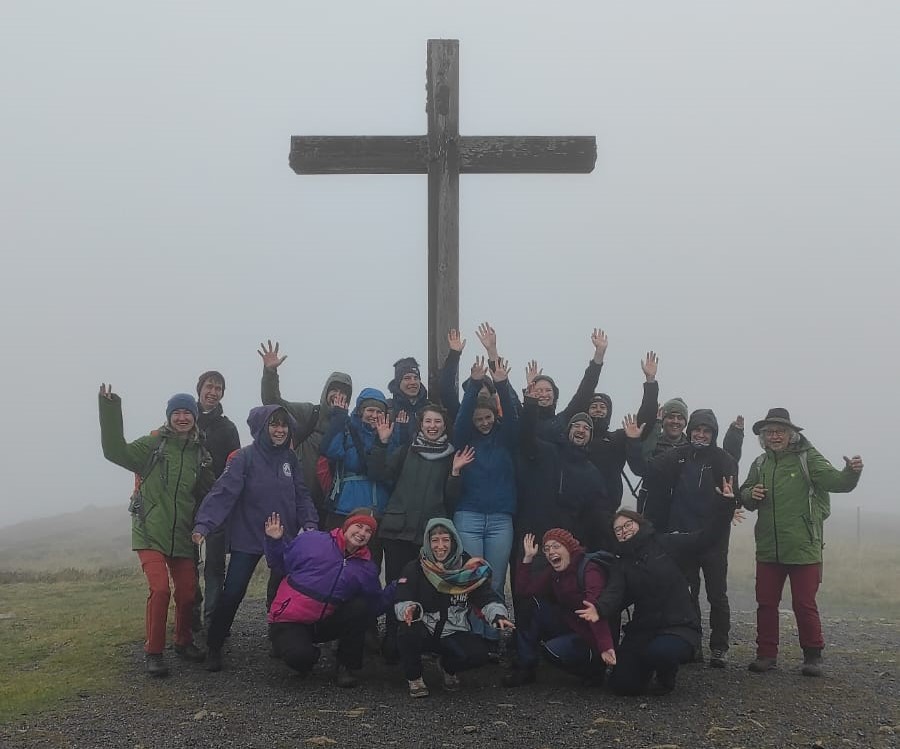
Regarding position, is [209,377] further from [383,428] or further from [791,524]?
[791,524]

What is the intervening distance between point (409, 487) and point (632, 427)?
7.91ft

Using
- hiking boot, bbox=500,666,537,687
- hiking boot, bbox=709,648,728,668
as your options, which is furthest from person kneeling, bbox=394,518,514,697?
hiking boot, bbox=709,648,728,668

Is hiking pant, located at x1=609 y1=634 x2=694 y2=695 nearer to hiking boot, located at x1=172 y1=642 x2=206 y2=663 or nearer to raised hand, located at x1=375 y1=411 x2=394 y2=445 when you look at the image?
raised hand, located at x1=375 y1=411 x2=394 y2=445

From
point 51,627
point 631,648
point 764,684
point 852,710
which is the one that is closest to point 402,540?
point 631,648

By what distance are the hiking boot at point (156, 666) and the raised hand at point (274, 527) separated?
1.45 meters

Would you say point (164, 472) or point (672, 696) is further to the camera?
point (164, 472)

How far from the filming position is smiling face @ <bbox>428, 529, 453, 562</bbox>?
667 centimetres

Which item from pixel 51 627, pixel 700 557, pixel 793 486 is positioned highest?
pixel 793 486

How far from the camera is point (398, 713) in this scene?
596 centimetres

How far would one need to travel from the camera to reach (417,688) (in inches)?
252

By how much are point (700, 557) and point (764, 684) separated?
1255mm

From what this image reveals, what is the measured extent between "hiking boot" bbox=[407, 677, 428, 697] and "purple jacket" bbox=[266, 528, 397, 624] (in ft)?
2.25

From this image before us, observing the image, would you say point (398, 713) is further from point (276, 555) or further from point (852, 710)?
point (852, 710)

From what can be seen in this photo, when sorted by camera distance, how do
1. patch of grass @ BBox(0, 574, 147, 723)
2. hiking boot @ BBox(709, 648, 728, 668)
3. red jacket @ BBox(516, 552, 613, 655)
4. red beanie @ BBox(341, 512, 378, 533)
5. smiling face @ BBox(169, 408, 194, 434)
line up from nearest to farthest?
red jacket @ BBox(516, 552, 613, 655), patch of grass @ BBox(0, 574, 147, 723), red beanie @ BBox(341, 512, 378, 533), smiling face @ BBox(169, 408, 194, 434), hiking boot @ BBox(709, 648, 728, 668)
